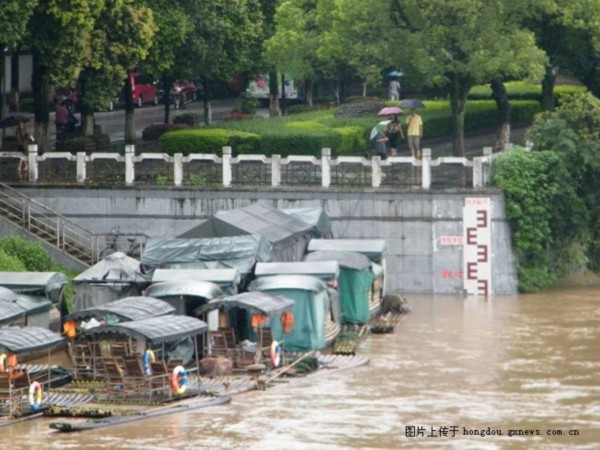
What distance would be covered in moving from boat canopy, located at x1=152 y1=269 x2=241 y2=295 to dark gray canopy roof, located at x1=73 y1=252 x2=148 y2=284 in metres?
0.52

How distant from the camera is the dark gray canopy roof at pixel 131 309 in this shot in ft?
116

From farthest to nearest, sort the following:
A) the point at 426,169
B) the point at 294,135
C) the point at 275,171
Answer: the point at 294,135
the point at 275,171
the point at 426,169

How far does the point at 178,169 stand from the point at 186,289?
9.31 metres

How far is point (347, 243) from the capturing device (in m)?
43.1

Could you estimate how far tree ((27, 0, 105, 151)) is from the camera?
147 feet

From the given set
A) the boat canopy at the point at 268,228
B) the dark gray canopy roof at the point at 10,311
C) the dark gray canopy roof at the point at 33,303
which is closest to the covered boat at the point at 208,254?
the boat canopy at the point at 268,228

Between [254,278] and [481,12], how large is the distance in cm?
1205

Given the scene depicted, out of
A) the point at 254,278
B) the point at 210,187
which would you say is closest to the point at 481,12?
the point at 210,187

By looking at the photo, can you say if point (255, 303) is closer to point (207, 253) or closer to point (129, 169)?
point (207, 253)

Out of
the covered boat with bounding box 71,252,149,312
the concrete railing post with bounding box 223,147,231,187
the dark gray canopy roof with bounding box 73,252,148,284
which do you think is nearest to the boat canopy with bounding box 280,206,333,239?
the concrete railing post with bounding box 223,147,231,187

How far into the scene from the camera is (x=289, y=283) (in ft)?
125

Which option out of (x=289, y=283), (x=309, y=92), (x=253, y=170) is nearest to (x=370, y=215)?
(x=253, y=170)

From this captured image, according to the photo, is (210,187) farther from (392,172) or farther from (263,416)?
(263,416)

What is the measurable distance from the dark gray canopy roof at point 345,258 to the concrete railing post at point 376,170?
365 cm
